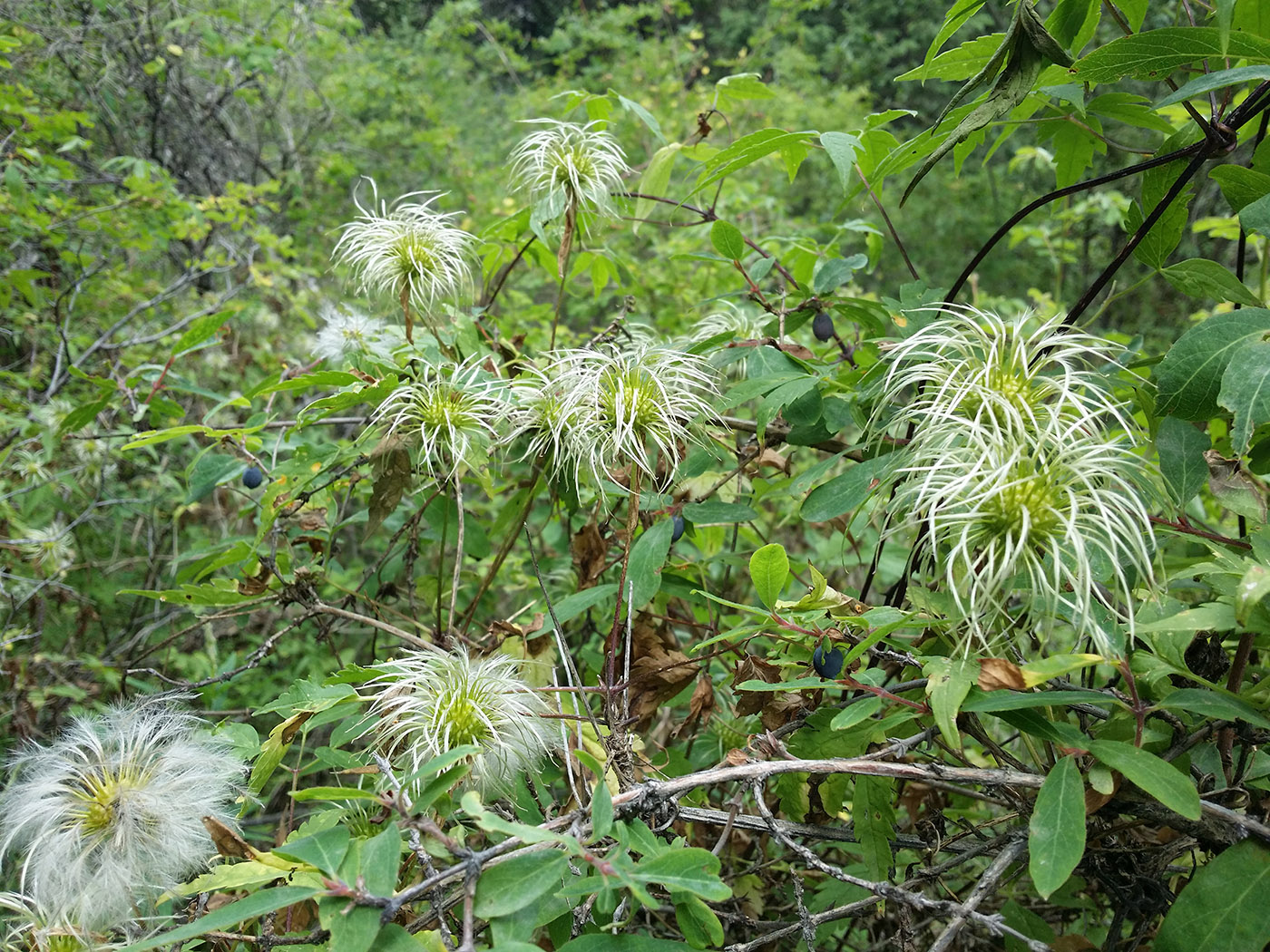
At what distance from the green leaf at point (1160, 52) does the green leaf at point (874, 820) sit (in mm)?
783

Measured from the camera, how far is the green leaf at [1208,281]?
867 mm

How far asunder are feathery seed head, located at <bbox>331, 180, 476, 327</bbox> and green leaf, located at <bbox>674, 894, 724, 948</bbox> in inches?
37.2

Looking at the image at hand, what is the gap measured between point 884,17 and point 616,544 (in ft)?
37.2

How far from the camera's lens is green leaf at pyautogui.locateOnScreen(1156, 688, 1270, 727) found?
67 centimetres

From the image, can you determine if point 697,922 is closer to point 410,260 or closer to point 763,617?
point 763,617

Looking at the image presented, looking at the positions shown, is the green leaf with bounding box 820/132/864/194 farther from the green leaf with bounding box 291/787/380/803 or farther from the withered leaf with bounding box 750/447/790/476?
the green leaf with bounding box 291/787/380/803

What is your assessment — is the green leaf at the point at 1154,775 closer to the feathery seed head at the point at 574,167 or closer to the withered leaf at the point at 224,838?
the withered leaf at the point at 224,838

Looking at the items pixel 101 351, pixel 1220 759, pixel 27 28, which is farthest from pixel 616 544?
pixel 27 28

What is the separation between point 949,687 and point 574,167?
97cm

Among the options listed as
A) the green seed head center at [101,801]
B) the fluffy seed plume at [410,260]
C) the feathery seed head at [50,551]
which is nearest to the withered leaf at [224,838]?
the green seed head center at [101,801]

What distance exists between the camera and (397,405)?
3.53 feet

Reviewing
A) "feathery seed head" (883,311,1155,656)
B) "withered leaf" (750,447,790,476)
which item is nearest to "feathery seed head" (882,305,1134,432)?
"feathery seed head" (883,311,1155,656)

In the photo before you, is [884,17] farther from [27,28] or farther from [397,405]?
[397,405]

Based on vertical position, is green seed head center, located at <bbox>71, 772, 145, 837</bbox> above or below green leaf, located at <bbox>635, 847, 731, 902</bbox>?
below
